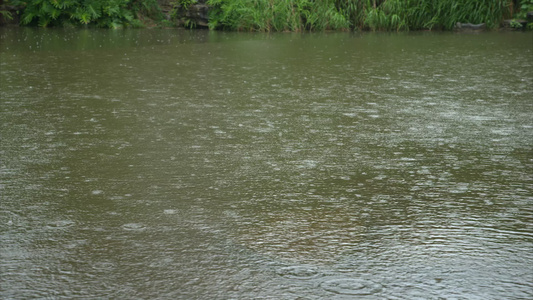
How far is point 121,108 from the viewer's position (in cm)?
502

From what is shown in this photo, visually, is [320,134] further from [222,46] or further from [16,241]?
[222,46]

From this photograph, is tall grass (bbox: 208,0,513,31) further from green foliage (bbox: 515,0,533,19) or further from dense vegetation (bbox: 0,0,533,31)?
green foliage (bbox: 515,0,533,19)

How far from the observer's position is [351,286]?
6.73 ft

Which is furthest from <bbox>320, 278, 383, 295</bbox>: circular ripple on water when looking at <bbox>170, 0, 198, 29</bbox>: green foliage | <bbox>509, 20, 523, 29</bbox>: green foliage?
<bbox>170, 0, 198, 29</bbox>: green foliage

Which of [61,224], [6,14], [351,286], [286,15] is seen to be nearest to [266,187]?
[61,224]

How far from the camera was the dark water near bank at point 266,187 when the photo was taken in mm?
2129

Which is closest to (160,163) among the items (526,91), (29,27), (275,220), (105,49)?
(275,220)

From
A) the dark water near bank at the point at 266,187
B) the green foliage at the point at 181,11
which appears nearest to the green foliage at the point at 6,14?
the green foliage at the point at 181,11

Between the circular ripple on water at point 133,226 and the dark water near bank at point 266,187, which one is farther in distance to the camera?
the circular ripple on water at point 133,226

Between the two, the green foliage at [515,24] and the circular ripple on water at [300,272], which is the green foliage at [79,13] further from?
the circular ripple on water at [300,272]

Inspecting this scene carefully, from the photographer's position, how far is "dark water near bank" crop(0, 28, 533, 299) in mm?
2129

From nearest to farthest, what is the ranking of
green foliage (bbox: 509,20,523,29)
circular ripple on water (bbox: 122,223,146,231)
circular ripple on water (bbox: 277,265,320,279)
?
circular ripple on water (bbox: 277,265,320,279) → circular ripple on water (bbox: 122,223,146,231) → green foliage (bbox: 509,20,523,29)

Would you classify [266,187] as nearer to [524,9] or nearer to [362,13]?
[362,13]

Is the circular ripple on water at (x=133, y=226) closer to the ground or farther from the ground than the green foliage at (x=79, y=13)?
closer to the ground
